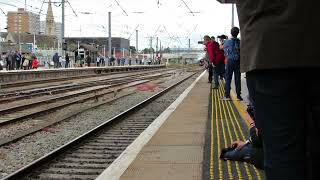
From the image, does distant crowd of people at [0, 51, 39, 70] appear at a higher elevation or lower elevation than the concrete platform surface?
higher

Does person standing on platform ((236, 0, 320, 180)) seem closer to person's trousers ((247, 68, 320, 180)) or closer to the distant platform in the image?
person's trousers ((247, 68, 320, 180))

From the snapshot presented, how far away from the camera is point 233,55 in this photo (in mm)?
Result: 12039

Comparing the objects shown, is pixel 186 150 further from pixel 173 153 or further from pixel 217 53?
pixel 217 53

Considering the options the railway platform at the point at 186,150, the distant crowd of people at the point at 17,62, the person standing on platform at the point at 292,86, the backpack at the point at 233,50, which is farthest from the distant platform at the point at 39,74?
the person standing on platform at the point at 292,86

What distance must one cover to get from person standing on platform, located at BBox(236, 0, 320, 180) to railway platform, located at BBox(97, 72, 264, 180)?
3.25 m

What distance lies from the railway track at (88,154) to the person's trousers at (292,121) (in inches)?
177

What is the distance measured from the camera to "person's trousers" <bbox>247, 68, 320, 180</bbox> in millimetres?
1629

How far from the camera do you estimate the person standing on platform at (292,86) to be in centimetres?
163

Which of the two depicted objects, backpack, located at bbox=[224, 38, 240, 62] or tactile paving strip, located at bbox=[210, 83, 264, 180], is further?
backpack, located at bbox=[224, 38, 240, 62]

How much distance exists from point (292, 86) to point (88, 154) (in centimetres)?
641

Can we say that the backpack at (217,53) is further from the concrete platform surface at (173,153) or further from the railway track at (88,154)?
the concrete platform surface at (173,153)

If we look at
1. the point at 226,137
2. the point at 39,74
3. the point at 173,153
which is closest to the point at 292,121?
the point at 173,153

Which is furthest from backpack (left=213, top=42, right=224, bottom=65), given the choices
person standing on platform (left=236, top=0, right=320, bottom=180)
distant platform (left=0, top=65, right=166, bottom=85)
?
person standing on platform (left=236, top=0, right=320, bottom=180)

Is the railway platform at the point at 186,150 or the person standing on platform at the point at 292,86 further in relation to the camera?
the railway platform at the point at 186,150
